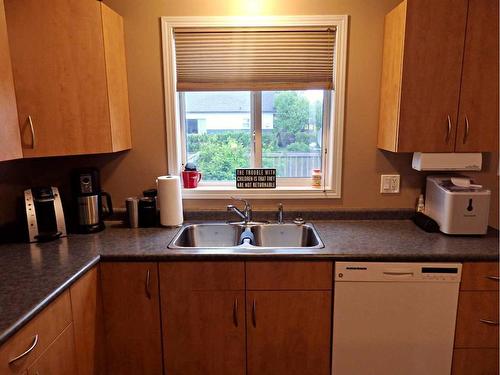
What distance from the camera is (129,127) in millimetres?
2127

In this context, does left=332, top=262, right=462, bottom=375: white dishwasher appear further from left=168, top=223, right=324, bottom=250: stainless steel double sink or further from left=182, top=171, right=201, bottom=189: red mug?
left=182, top=171, right=201, bottom=189: red mug

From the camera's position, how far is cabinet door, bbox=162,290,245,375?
5.56ft

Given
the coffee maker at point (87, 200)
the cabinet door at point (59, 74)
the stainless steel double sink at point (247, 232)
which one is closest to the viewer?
the cabinet door at point (59, 74)

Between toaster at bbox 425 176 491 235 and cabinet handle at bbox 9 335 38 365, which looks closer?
cabinet handle at bbox 9 335 38 365

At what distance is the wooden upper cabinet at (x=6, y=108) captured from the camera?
1435 mm

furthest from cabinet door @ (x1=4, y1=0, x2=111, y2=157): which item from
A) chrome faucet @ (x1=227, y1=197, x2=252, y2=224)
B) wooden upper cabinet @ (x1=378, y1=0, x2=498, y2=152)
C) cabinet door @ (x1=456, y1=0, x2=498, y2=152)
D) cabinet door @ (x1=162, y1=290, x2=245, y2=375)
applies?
cabinet door @ (x1=456, y1=0, x2=498, y2=152)

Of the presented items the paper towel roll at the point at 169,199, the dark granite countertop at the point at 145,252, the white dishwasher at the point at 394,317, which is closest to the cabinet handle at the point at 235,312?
the dark granite countertop at the point at 145,252

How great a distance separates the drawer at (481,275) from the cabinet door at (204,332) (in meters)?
1.05

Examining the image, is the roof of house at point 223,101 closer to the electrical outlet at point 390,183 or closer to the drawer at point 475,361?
the electrical outlet at point 390,183

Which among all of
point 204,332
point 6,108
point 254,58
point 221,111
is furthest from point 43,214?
point 254,58

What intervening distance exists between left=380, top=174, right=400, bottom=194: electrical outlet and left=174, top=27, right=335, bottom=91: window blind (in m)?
0.66

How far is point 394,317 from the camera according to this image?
5.49ft

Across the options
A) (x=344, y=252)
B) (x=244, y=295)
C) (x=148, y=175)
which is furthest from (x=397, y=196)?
(x=148, y=175)

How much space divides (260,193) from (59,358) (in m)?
1.33
